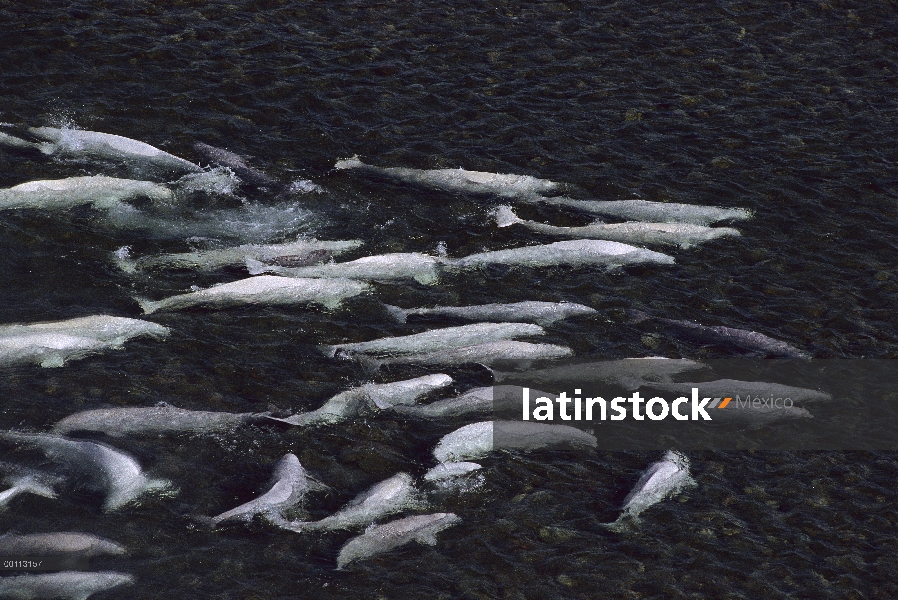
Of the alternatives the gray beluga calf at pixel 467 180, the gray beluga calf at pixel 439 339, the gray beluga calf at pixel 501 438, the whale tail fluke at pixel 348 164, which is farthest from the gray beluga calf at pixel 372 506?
the whale tail fluke at pixel 348 164

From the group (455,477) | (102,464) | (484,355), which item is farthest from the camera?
(484,355)

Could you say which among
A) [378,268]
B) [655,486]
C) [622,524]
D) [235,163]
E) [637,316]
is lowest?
[622,524]

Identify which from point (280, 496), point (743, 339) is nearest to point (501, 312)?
point (743, 339)

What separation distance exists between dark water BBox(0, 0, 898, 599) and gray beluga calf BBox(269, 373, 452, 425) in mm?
192

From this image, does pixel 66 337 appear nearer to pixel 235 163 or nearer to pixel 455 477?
pixel 235 163

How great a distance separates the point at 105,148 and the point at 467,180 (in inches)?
199

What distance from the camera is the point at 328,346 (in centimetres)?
1092

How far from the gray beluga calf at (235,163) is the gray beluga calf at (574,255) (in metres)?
3.08

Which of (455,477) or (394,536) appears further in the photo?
(455,477)

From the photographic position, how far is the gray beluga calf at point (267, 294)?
11.2 meters

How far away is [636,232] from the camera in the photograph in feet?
42.9

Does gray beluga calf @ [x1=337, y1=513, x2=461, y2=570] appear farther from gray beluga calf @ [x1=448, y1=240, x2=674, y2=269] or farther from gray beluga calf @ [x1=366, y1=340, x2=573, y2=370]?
gray beluga calf @ [x1=448, y1=240, x2=674, y2=269]

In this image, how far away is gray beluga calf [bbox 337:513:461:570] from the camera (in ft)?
28.1

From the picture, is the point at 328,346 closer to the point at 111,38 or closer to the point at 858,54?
the point at 111,38
